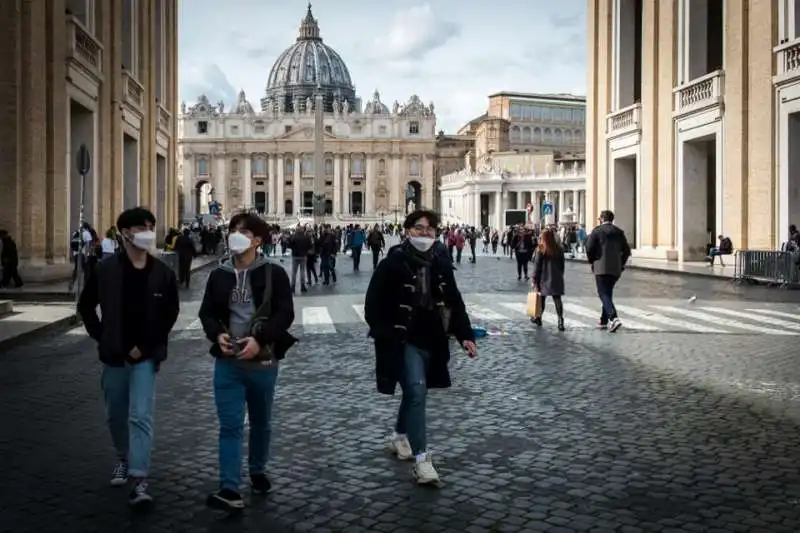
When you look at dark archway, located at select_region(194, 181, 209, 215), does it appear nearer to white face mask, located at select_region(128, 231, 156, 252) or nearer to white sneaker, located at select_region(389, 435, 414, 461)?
white sneaker, located at select_region(389, 435, 414, 461)

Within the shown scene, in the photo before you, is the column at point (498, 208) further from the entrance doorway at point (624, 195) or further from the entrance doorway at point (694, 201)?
the entrance doorway at point (694, 201)

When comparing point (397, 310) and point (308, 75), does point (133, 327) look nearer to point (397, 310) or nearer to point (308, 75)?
point (397, 310)

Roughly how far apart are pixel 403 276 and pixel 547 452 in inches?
63.5

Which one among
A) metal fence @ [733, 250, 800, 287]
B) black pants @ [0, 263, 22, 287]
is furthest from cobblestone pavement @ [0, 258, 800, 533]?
metal fence @ [733, 250, 800, 287]

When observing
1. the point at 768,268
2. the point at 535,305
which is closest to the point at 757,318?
the point at 535,305

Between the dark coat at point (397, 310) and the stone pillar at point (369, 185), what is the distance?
443 feet

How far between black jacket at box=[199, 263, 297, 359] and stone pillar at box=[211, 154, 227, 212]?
135m

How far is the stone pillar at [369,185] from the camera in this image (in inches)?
5536

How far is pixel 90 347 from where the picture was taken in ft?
37.2

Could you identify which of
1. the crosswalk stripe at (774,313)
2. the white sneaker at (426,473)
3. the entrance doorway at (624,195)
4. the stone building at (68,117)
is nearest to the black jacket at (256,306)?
the white sneaker at (426,473)

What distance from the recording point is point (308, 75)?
15438 centimetres

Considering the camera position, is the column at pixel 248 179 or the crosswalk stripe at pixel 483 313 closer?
the crosswalk stripe at pixel 483 313

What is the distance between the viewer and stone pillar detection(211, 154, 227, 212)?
139 metres

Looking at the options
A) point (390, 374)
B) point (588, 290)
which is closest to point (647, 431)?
point (390, 374)
